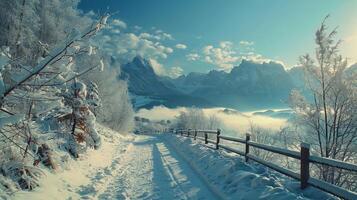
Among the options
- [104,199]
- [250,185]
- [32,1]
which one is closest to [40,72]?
[104,199]

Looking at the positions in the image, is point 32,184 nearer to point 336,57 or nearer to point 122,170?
point 122,170

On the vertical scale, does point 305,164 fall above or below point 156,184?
above

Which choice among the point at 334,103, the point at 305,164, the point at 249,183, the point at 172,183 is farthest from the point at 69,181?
the point at 334,103

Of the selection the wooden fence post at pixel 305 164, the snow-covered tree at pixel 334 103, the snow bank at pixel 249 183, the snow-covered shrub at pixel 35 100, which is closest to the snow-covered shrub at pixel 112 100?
the snow-covered tree at pixel 334 103

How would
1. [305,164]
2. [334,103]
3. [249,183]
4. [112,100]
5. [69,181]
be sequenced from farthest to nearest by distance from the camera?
1. [112,100]
2. [334,103]
3. [69,181]
4. [249,183]
5. [305,164]

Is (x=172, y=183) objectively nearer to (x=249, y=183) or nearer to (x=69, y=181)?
(x=249, y=183)

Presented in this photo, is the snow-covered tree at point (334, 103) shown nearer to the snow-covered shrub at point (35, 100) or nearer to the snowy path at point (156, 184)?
the snowy path at point (156, 184)

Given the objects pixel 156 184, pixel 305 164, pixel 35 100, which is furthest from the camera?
pixel 156 184

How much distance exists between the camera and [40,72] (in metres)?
4.94

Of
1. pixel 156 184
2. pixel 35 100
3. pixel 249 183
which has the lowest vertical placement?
pixel 156 184

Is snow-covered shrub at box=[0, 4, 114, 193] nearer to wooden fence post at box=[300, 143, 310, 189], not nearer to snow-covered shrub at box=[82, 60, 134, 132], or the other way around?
wooden fence post at box=[300, 143, 310, 189]

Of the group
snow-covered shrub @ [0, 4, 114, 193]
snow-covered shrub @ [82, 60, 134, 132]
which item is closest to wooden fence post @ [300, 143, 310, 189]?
snow-covered shrub @ [0, 4, 114, 193]

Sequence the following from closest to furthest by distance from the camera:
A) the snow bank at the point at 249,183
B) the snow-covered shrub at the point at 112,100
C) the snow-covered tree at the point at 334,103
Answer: the snow bank at the point at 249,183
the snow-covered tree at the point at 334,103
the snow-covered shrub at the point at 112,100

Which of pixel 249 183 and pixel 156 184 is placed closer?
pixel 249 183
